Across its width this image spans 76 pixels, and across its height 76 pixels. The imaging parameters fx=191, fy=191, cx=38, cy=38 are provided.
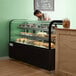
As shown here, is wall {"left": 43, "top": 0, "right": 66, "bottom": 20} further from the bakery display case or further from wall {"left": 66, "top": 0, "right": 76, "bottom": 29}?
the bakery display case

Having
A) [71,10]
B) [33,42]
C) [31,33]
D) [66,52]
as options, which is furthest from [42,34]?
[71,10]

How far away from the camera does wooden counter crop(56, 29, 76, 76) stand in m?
3.72

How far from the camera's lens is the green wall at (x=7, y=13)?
5586mm

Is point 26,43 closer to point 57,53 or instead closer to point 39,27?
point 39,27

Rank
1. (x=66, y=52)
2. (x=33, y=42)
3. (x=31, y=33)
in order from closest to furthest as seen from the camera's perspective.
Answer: (x=66, y=52), (x=33, y=42), (x=31, y=33)

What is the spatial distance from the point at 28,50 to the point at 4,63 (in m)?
0.77

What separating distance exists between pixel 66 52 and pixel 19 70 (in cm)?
127

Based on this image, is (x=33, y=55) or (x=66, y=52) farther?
(x=33, y=55)

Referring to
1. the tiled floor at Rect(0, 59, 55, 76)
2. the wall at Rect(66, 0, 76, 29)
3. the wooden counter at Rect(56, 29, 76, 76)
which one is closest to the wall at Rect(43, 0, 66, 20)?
the wall at Rect(66, 0, 76, 29)

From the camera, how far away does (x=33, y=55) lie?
480 cm

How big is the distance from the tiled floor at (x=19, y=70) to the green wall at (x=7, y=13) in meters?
0.66

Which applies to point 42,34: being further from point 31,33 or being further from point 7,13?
point 7,13

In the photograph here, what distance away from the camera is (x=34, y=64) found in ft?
15.8

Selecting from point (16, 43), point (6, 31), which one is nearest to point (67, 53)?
point (16, 43)
